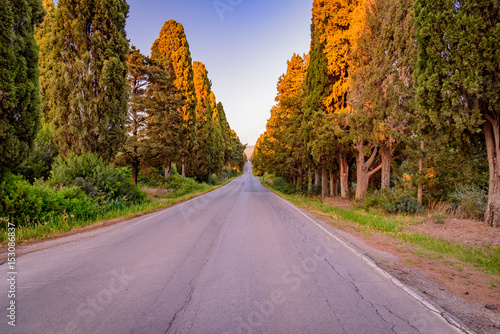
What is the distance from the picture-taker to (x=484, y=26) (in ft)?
18.3

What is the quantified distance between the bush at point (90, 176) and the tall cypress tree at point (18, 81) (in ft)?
6.98

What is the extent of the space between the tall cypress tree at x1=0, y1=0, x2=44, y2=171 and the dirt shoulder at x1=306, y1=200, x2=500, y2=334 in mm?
9812

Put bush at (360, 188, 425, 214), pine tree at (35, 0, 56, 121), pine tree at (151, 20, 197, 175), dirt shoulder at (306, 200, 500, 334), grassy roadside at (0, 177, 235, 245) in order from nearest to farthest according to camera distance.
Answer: dirt shoulder at (306, 200, 500, 334) < grassy roadside at (0, 177, 235, 245) < bush at (360, 188, 425, 214) < pine tree at (35, 0, 56, 121) < pine tree at (151, 20, 197, 175)

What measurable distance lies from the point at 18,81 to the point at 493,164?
14057 mm

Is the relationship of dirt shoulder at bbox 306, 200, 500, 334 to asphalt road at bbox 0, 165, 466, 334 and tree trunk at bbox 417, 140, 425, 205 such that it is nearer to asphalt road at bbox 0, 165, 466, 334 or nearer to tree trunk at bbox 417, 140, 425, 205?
asphalt road at bbox 0, 165, 466, 334

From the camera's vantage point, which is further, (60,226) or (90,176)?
(90,176)

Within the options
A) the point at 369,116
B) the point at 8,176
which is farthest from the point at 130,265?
the point at 369,116

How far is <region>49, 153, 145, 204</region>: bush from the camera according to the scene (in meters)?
8.95

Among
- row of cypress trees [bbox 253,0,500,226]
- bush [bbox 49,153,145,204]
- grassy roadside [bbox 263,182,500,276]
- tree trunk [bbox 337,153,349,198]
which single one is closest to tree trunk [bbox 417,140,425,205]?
row of cypress trees [bbox 253,0,500,226]

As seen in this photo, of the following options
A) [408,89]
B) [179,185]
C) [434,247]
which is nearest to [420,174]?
[408,89]

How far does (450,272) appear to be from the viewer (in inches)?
158

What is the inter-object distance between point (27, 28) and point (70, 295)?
27.5 feet

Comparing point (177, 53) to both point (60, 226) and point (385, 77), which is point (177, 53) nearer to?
point (385, 77)

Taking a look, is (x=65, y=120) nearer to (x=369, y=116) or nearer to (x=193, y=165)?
(x=369, y=116)
